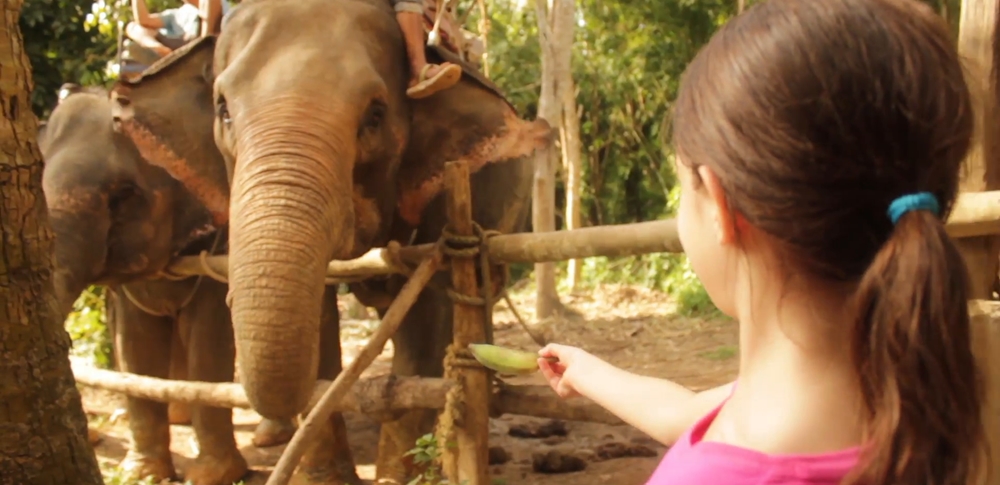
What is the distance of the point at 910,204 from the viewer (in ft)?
3.11

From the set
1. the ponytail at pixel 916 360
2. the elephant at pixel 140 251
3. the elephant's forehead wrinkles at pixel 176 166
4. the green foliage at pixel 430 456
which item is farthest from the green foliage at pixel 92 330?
the ponytail at pixel 916 360

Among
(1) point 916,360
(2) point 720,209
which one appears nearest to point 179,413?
(2) point 720,209

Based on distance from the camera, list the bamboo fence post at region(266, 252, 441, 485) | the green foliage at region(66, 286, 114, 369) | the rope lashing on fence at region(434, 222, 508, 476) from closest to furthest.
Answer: the bamboo fence post at region(266, 252, 441, 485)
the rope lashing on fence at region(434, 222, 508, 476)
the green foliage at region(66, 286, 114, 369)

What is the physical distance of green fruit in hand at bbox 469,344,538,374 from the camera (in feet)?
6.11

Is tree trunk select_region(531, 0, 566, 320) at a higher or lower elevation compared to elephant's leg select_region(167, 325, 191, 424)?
higher

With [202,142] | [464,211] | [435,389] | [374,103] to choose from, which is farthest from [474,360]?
[202,142]

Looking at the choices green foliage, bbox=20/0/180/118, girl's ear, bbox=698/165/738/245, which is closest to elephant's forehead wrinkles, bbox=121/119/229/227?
girl's ear, bbox=698/165/738/245

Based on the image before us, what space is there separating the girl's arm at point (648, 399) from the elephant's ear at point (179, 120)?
286 cm

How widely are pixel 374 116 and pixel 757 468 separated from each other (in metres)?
2.83

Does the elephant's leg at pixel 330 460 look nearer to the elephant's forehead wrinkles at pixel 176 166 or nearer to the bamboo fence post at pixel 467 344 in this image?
the elephant's forehead wrinkles at pixel 176 166

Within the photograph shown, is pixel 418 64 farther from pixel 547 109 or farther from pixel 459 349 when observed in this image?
pixel 547 109

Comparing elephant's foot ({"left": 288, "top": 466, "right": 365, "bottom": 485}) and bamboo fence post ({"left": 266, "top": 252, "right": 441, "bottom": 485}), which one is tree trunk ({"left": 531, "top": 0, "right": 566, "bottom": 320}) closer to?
elephant's foot ({"left": 288, "top": 466, "right": 365, "bottom": 485})

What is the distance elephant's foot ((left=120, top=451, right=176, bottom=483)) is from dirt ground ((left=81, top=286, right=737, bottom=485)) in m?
0.19

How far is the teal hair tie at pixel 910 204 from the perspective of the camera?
95 cm
